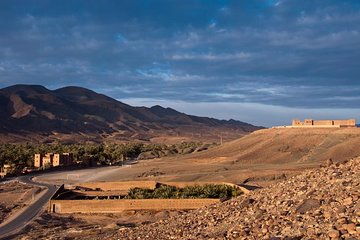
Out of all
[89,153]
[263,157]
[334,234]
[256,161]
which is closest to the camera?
[334,234]

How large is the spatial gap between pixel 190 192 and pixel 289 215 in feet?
67.0

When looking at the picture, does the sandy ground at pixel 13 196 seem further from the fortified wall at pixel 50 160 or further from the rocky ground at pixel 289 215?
the rocky ground at pixel 289 215

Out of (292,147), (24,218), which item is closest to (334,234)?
(24,218)

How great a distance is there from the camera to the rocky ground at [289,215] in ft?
29.9

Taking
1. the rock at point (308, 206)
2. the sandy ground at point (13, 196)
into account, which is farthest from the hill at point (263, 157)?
the rock at point (308, 206)

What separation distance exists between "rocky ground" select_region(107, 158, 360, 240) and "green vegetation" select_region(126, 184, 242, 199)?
1448cm

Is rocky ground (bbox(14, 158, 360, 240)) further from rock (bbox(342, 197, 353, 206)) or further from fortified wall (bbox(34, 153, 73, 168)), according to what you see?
fortified wall (bbox(34, 153, 73, 168))

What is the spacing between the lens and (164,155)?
77.5 m

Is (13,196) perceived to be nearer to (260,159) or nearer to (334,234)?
(260,159)

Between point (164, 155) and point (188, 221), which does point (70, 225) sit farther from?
point (164, 155)

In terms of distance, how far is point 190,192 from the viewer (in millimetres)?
30797

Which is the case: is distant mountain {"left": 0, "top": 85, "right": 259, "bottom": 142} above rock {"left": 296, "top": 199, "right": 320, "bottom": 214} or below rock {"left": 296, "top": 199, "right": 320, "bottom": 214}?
above

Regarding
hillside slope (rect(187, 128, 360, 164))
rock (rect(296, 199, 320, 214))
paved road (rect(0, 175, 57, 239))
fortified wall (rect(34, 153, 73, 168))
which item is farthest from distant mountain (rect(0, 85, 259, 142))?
rock (rect(296, 199, 320, 214))

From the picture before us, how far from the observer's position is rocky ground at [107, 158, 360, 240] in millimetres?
9117
